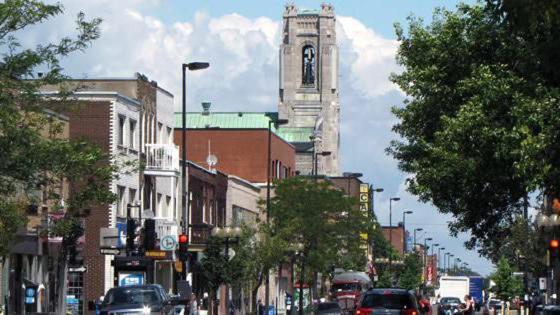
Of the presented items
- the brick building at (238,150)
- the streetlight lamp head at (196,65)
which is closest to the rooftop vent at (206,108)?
the brick building at (238,150)

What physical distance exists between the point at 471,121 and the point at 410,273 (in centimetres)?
13945

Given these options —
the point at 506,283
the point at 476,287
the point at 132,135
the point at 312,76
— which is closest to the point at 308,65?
the point at 312,76

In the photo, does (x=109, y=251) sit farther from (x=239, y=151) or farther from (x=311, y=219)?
(x=239, y=151)

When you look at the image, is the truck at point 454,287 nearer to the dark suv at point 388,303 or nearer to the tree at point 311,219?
the tree at point 311,219

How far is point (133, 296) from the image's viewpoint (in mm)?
35438

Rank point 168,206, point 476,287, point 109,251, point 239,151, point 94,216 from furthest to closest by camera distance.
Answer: point 476,287, point 239,151, point 168,206, point 94,216, point 109,251

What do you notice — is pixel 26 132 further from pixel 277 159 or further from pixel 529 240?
pixel 277 159

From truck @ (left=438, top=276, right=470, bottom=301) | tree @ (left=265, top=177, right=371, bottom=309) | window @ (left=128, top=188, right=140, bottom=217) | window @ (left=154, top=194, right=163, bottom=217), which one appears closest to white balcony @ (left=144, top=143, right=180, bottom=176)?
window @ (left=128, top=188, right=140, bottom=217)

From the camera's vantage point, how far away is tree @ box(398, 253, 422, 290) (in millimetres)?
168500

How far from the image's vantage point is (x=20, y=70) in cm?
2744

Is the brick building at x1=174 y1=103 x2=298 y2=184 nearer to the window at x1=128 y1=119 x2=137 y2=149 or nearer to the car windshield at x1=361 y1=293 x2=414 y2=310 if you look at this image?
the window at x1=128 y1=119 x2=137 y2=149

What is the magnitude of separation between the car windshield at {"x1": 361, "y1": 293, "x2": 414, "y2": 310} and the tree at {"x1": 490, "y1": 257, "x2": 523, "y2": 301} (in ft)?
345

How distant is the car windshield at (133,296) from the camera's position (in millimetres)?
35062

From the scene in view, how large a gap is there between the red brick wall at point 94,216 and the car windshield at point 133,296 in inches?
1006
